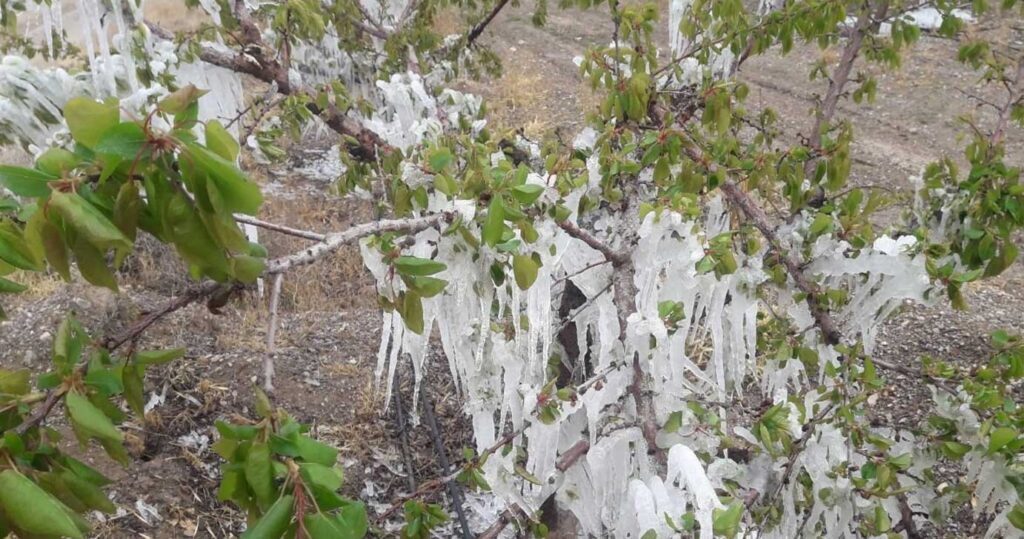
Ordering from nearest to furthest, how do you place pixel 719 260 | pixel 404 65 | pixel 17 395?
1. pixel 17 395
2. pixel 719 260
3. pixel 404 65

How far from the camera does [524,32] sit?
31.9 ft

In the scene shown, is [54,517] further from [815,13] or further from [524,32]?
[524,32]

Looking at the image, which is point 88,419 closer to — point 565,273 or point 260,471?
point 260,471

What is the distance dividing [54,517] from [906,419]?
11.0 ft

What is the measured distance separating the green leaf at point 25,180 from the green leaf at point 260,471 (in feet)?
0.94

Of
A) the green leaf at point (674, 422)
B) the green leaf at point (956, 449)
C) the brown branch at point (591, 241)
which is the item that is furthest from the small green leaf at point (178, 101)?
the green leaf at point (956, 449)

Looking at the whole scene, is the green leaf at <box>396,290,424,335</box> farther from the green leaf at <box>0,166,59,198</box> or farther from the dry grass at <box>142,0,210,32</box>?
the dry grass at <box>142,0,210,32</box>

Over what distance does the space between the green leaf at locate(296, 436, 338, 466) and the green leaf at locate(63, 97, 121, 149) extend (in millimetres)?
325

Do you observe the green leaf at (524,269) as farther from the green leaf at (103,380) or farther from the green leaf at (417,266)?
the green leaf at (103,380)

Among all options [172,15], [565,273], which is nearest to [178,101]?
[565,273]

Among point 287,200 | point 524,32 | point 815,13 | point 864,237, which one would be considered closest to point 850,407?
point 864,237

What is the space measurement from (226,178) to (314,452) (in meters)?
0.29

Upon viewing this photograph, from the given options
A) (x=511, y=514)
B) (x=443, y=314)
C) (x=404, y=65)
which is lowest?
(x=511, y=514)

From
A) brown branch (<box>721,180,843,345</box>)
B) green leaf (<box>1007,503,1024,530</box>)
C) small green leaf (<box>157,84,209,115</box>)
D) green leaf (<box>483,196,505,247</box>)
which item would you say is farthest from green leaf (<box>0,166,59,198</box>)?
green leaf (<box>1007,503,1024,530</box>)
